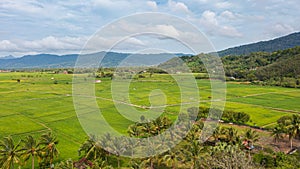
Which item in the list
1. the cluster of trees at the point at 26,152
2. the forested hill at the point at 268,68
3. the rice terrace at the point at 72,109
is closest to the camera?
the cluster of trees at the point at 26,152

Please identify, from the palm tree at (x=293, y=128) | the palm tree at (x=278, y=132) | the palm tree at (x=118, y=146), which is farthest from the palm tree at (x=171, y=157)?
the palm tree at (x=293, y=128)

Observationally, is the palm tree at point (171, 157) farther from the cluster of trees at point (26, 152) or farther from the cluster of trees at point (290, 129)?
the cluster of trees at point (290, 129)

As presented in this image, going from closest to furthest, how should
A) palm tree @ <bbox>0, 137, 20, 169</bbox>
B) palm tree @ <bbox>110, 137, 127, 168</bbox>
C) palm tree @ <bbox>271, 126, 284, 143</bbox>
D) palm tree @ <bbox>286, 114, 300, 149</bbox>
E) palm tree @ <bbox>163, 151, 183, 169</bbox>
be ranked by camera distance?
1. palm tree @ <bbox>0, 137, 20, 169</bbox>
2. palm tree @ <bbox>110, 137, 127, 168</bbox>
3. palm tree @ <bbox>163, 151, 183, 169</bbox>
4. palm tree @ <bbox>286, 114, 300, 149</bbox>
5. palm tree @ <bbox>271, 126, 284, 143</bbox>

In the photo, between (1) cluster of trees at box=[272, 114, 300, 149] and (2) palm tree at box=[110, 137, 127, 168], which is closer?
(2) palm tree at box=[110, 137, 127, 168]

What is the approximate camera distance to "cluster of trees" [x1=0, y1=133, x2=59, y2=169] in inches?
785

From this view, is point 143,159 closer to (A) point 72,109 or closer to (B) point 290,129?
(B) point 290,129

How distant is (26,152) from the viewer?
21.0 meters

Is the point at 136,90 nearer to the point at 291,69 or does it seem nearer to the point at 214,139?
the point at 214,139

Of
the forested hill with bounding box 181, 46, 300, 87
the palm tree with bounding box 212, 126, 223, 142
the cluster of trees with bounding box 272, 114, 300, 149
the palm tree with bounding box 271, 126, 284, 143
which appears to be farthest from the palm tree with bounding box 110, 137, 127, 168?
the forested hill with bounding box 181, 46, 300, 87

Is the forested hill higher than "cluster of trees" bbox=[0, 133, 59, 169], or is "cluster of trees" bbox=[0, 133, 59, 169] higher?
the forested hill

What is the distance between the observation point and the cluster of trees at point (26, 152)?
19938 millimetres

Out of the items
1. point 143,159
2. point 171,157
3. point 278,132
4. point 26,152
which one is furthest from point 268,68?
point 26,152

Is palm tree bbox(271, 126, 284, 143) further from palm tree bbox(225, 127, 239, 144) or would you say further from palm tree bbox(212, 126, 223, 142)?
palm tree bbox(212, 126, 223, 142)

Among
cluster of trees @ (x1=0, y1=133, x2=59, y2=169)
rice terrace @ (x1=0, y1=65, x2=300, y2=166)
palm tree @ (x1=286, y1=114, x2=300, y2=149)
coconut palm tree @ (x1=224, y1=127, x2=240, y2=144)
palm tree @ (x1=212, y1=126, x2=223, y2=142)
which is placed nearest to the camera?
cluster of trees @ (x1=0, y1=133, x2=59, y2=169)
